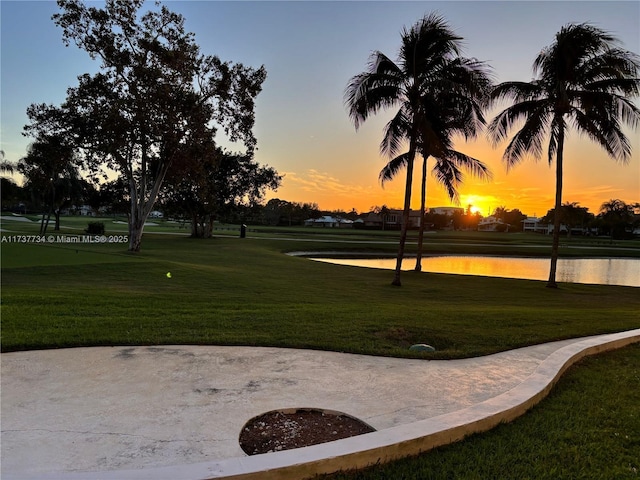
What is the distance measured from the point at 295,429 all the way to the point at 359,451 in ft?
2.54

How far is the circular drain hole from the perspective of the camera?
3.35 m

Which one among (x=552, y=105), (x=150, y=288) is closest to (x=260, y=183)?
(x=552, y=105)

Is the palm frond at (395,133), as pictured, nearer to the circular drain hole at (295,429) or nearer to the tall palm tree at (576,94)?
the tall palm tree at (576,94)

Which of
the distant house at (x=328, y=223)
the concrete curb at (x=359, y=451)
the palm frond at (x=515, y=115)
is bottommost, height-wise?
the concrete curb at (x=359, y=451)

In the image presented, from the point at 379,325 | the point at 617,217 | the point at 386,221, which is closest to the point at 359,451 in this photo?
the point at 379,325

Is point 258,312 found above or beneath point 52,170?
beneath

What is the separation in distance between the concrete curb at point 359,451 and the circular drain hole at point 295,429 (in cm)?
35

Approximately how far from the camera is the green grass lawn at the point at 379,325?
3.32 metres

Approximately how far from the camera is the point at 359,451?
302 centimetres

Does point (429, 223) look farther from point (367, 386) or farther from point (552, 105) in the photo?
point (367, 386)

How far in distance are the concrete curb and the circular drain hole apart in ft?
1.15

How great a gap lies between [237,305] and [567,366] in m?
5.88

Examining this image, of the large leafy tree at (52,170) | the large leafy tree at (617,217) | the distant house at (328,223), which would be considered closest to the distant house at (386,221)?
the distant house at (328,223)

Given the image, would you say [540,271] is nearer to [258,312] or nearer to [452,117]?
[452,117]
